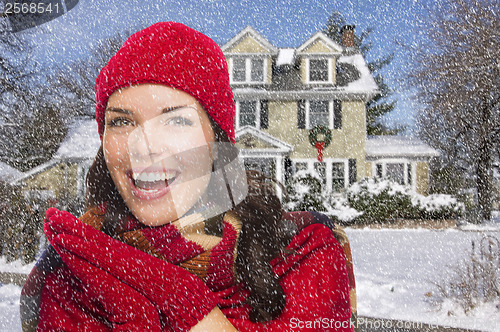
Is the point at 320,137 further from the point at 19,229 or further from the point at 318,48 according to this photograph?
the point at 19,229

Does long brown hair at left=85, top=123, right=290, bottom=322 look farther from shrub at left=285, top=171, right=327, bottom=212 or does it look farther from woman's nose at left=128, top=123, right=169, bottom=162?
shrub at left=285, top=171, right=327, bottom=212

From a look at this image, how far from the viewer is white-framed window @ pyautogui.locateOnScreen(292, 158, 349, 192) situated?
53.5 feet

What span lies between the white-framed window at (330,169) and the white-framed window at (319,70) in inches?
138

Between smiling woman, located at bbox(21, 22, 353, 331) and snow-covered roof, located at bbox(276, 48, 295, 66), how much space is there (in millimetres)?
16616

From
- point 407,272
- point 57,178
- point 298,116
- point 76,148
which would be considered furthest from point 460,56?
point 57,178

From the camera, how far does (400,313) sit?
505cm

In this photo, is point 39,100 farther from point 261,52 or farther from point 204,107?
point 204,107

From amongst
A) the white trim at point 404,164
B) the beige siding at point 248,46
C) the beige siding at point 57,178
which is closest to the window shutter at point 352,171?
the white trim at point 404,164

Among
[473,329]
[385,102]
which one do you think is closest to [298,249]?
[473,329]

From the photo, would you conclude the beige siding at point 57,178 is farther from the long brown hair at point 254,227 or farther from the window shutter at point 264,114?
the long brown hair at point 254,227

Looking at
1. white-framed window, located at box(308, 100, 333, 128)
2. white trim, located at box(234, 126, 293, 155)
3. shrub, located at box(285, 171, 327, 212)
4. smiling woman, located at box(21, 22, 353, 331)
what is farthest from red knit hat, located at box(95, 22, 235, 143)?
white-framed window, located at box(308, 100, 333, 128)

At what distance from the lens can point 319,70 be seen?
55.6 feet

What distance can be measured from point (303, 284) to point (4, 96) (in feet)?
55.6

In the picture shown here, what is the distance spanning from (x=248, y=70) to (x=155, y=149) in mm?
15855
